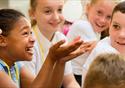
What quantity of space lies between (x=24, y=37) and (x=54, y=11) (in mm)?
363

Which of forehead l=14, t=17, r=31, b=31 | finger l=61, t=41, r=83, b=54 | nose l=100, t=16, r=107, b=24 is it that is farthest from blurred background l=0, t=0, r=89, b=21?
finger l=61, t=41, r=83, b=54

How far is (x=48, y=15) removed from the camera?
5.34ft

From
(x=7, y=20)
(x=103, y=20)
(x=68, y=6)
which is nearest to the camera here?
(x=7, y=20)

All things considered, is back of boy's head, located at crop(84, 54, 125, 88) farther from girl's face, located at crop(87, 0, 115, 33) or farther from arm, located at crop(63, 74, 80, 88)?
girl's face, located at crop(87, 0, 115, 33)

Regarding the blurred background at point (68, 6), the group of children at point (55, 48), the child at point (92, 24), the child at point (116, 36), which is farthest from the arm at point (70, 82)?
the blurred background at point (68, 6)

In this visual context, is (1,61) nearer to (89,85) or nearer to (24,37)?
(24,37)

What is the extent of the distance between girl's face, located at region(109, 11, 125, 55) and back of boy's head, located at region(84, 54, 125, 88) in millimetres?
633

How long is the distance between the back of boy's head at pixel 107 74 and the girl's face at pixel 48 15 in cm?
77

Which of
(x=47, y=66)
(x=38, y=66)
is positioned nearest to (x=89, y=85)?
(x=47, y=66)

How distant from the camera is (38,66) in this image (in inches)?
61.9

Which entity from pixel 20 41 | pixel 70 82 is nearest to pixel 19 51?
pixel 20 41

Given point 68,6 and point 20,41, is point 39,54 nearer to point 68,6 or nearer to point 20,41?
point 20,41

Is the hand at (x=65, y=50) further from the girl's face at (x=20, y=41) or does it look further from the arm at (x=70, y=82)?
the arm at (x=70, y=82)

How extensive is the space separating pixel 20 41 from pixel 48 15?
0.37 meters
